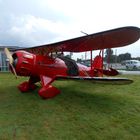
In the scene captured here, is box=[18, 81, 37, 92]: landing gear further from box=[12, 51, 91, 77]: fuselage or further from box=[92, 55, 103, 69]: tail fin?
box=[92, 55, 103, 69]: tail fin

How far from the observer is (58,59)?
8648mm

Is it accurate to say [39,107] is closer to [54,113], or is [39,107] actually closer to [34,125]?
[54,113]

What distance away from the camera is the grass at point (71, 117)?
14.1 ft

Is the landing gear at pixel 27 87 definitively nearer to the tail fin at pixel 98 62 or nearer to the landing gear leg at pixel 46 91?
the landing gear leg at pixel 46 91

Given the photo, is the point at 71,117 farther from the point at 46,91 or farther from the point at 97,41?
the point at 97,41

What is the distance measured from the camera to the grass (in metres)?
4.29

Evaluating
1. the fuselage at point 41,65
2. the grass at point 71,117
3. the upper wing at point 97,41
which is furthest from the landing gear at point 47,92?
the upper wing at point 97,41

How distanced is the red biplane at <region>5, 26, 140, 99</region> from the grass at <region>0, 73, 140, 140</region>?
684 mm

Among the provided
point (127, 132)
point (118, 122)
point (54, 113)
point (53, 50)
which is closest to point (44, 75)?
point (53, 50)

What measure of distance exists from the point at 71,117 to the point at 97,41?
11.2 feet

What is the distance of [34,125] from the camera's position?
190 inches

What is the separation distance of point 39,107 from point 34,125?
146 cm

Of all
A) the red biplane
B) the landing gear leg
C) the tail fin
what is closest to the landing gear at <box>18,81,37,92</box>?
the red biplane

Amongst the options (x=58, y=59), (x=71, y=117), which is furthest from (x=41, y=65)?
(x=71, y=117)
